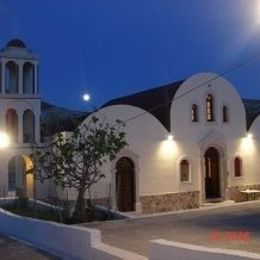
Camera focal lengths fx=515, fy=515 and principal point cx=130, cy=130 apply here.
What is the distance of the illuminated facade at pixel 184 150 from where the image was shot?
2198cm

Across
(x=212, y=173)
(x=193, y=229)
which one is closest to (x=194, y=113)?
(x=212, y=173)

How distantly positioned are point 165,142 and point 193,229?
9038 mm

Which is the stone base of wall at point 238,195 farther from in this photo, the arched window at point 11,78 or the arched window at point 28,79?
the arched window at point 11,78

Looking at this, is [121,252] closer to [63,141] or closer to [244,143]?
[63,141]

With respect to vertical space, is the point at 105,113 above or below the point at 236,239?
above

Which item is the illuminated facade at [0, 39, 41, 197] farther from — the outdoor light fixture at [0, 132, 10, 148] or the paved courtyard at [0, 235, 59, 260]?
the paved courtyard at [0, 235, 59, 260]

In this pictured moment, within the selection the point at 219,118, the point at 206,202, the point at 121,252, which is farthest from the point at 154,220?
the point at 219,118

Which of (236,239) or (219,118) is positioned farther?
(219,118)

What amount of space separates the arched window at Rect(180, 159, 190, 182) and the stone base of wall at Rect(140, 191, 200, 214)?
695mm

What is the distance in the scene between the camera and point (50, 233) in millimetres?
12805

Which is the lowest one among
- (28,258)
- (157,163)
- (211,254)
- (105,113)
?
(28,258)

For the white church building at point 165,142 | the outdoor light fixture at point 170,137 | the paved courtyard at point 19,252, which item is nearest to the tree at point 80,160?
the paved courtyard at point 19,252

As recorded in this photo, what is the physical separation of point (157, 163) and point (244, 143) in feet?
18.3

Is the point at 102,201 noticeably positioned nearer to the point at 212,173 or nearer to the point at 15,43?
the point at 212,173
